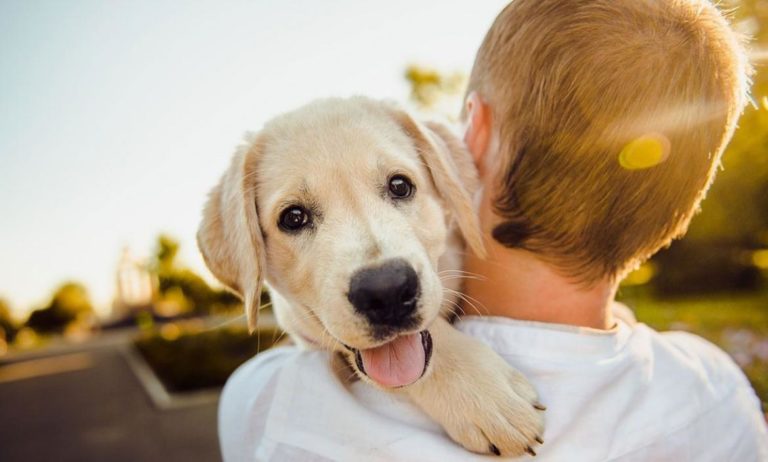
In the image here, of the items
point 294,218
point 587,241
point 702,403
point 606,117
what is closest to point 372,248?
point 294,218

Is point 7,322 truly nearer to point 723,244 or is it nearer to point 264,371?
point 723,244

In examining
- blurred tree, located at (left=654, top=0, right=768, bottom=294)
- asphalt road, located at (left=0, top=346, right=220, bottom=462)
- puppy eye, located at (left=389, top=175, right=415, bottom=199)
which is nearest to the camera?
puppy eye, located at (left=389, top=175, right=415, bottom=199)

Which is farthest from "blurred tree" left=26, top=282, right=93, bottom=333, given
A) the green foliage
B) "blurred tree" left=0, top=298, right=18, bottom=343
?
the green foliage

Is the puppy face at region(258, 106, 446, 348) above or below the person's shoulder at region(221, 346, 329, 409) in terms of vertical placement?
above

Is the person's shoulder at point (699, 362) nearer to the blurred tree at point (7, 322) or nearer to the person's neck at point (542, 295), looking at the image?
the person's neck at point (542, 295)

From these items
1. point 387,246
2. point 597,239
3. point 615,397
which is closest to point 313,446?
point 387,246

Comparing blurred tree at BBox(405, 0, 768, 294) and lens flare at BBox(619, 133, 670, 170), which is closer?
lens flare at BBox(619, 133, 670, 170)

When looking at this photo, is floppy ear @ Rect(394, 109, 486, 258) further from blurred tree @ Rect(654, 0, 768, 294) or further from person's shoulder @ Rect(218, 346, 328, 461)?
blurred tree @ Rect(654, 0, 768, 294)

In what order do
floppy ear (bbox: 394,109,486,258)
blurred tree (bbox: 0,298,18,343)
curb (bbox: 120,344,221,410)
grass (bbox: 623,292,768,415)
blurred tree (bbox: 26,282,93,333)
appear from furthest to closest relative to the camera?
blurred tree (bbox: 26,282,93,333)
blurred tree (bbox: 0,298,18,343)
curb (bbox: 120,344,221,410)
grass (bbox: 623,292,768,415)
floppy ear (bbox: 394,109,486,258)

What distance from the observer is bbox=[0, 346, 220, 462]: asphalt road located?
11219 mm

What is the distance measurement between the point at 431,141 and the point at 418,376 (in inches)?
47.6

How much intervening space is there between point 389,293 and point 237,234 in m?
0.99

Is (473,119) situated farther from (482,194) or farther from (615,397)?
(615,397)

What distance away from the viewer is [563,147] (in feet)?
7.82
